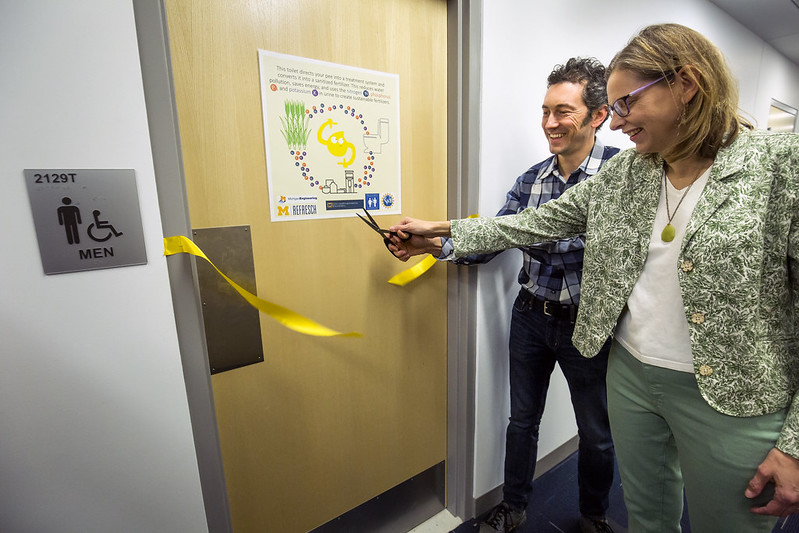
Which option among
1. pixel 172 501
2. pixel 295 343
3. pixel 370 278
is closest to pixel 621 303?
pixel 370 278

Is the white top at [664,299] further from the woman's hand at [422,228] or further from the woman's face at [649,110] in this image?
the woman's hand at [422,228]

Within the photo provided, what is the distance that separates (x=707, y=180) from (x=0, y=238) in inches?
57.5

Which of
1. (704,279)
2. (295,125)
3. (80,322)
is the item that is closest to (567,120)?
(704,279)

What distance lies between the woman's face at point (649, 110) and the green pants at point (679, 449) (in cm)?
54

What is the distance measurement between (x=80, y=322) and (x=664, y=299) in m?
1.34

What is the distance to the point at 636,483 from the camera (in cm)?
102

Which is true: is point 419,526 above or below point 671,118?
below

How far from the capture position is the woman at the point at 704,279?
73 cm

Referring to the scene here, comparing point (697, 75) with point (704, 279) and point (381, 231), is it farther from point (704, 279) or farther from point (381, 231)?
point (381, 231)

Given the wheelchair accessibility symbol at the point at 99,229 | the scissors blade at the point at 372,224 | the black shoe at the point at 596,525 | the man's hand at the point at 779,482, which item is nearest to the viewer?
the man's hand at the point at 779,482

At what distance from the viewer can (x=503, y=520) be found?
5.25ft

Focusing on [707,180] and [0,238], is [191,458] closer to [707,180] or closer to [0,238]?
[0,238]

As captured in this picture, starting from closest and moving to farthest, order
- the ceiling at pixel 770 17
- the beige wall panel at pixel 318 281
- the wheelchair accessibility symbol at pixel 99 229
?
the wheelchair accessibility symbol at pixel 99 229, the beige wall panel at pixel 318 281, the ceiling at pixel 770 17

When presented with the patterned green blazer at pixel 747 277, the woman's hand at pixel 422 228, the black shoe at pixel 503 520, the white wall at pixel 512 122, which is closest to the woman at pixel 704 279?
the patterned green blazer at pixel 747 277
